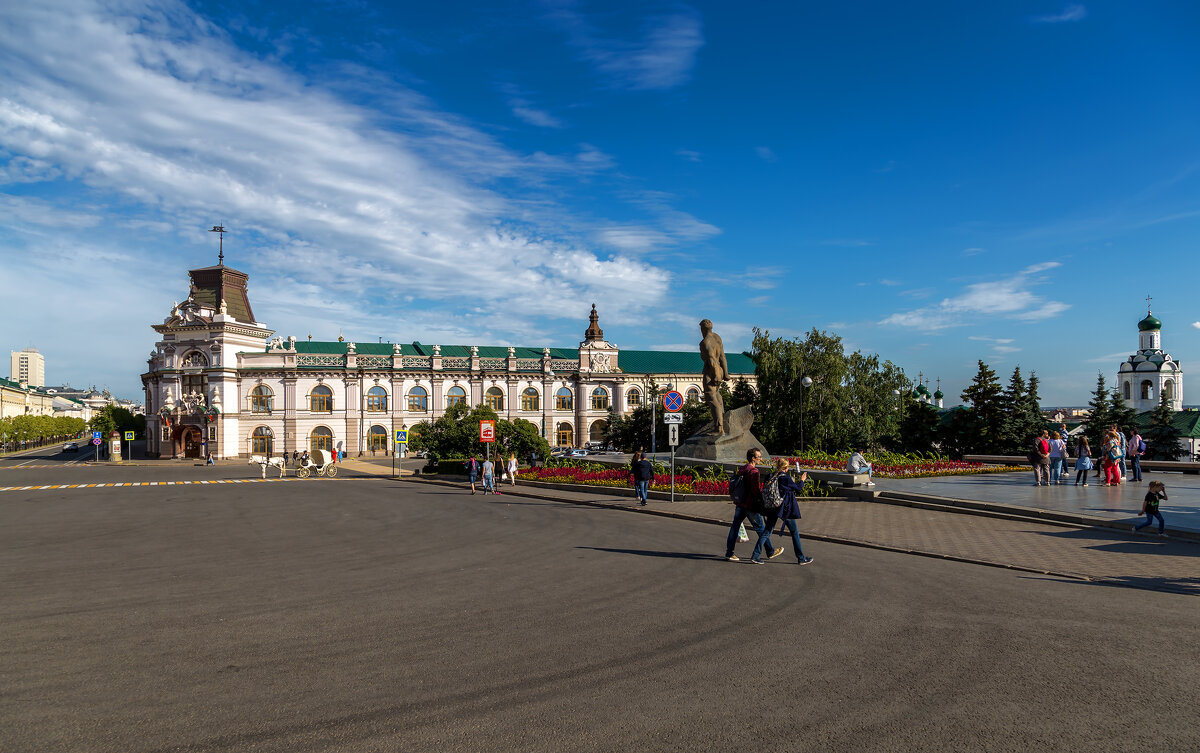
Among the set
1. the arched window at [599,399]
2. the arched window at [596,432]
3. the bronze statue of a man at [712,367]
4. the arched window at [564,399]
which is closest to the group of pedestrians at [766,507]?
the bronze statue of a man at [712,367]

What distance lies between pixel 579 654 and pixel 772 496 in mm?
5287

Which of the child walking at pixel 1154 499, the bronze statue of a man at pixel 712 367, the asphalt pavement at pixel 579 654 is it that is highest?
the bronze statue of a man at pixel 712 367

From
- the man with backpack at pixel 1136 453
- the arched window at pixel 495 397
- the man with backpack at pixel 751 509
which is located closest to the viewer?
the man with backpack at pixel 751 509

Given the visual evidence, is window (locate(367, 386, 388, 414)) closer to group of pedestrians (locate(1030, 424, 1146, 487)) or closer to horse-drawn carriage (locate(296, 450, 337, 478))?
horse-drawn carriage (locate(296, 450, 337, 478))

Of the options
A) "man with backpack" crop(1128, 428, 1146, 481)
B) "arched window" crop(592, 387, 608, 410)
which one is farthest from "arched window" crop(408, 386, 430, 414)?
"man with backpack" crop(1128, 428, 1146, 481)

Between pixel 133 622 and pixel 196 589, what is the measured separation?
173 cm

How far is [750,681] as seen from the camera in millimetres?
5973

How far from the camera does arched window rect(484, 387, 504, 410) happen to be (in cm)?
7038

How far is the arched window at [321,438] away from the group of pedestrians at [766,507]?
59708mm

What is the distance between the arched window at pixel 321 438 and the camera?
6456 centimetres

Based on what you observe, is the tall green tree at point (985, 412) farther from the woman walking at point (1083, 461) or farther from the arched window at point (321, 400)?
the arched window at point (321, 400)

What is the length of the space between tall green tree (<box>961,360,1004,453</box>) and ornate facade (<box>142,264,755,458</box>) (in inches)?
911

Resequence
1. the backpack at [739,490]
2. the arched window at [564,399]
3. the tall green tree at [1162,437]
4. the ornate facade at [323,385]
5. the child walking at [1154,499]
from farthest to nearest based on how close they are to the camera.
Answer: the arched window at [564,399] < the ornate facade at [323,385] < the tall green tree at [1162,437] < the child walking at [1154,499] < the backpack at [739,490]

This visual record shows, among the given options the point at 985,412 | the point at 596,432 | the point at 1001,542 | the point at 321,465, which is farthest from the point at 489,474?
the point at 596,432
